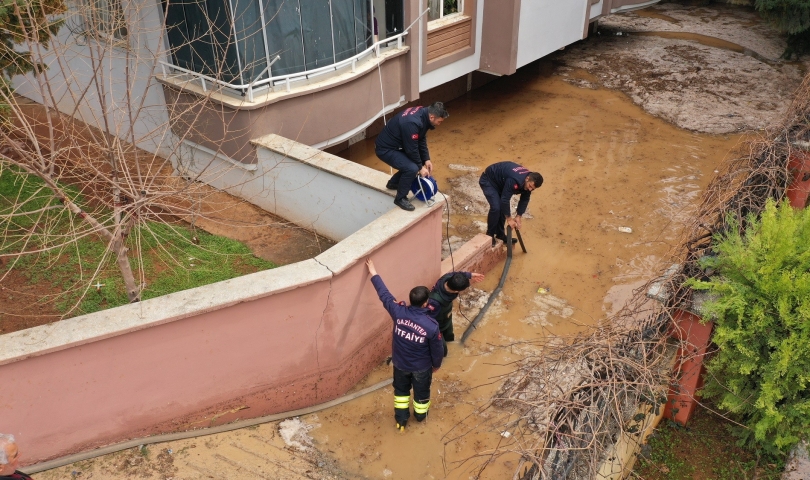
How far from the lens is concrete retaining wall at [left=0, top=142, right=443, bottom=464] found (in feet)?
14.8

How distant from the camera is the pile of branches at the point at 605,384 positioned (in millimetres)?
3725

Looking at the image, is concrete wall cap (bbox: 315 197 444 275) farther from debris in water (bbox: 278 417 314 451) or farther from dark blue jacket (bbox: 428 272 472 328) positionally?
debris in water (bbox: 278 417 314 451)

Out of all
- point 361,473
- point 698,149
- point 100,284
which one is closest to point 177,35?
point 100,284

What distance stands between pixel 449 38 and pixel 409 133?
488cm

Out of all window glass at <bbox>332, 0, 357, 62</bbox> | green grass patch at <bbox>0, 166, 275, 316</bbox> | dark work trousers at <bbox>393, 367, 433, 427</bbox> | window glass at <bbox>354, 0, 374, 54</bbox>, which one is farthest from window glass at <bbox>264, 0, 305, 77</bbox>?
dark work trousers at <bbox>393, 367, 433, 427</bbox>

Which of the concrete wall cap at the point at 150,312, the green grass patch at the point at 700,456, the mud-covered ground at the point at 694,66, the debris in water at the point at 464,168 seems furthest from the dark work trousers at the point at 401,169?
the mud-covered ground at the point at 694,66

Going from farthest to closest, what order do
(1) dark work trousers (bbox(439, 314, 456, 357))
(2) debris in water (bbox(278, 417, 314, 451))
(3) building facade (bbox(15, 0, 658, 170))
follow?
(3) building facade (bbox(15, 0, 658, 170)) → (1) dark work trousers (bbox(439, 314, 456, 357)) → (2) debris in water (bbox(278, 417, 314, 451))

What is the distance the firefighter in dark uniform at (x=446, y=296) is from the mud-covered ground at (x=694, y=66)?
7775mm

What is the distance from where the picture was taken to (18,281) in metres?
6.63

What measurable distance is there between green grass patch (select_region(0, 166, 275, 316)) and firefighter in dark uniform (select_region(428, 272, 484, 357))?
7.43 feet

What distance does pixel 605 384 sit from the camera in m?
3.88

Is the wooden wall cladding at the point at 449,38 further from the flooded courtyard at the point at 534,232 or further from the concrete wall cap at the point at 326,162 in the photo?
the concrete wall cap at the point at 326,162

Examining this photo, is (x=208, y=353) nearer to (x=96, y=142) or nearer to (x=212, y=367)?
(x=212, y=367)

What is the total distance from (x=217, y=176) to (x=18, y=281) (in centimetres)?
276
